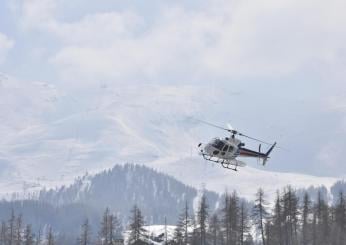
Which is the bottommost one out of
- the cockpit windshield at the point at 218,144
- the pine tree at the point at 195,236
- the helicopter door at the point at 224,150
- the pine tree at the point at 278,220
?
the pine tree at the point at 195,236

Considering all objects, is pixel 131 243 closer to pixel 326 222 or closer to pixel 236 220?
pixel 236 220

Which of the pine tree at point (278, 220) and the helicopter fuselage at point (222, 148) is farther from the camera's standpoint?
the pine tree at point (278, 220)

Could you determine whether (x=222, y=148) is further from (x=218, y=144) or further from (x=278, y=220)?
(x=278, y=220)

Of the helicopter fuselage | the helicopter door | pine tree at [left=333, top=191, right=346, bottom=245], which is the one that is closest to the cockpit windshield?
the helicopter fuselage

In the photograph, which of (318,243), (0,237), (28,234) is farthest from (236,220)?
(0,237)

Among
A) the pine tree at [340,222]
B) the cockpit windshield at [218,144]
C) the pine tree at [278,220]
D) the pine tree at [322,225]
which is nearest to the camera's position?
the cockpit windshield at [218,144]

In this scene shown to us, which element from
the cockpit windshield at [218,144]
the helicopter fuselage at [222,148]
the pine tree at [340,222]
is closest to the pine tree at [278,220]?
the pine tree at [340,222]

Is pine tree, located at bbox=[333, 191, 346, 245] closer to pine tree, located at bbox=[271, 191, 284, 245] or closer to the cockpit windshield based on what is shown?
pine tree, located at bbox=[271, 191, 284, 245]

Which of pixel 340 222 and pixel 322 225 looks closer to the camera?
pixel 340 222

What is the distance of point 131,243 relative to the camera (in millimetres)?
123062

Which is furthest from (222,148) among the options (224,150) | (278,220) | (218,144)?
(278,220)

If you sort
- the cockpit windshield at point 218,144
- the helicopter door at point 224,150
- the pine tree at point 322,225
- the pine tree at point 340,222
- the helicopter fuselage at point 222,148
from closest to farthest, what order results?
the helicopter fuselage at point 222,148
the cockpit windshield at point 218,144
the helicopter door at point 224,150
the pine tree at point 340,222
the pine tree at point 322,225

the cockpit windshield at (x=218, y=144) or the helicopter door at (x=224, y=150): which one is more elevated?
the cockpit windshield at (x=218, y=144)

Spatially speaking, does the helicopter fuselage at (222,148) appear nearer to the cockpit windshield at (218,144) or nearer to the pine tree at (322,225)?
the cockpit windshield at (218,144)
